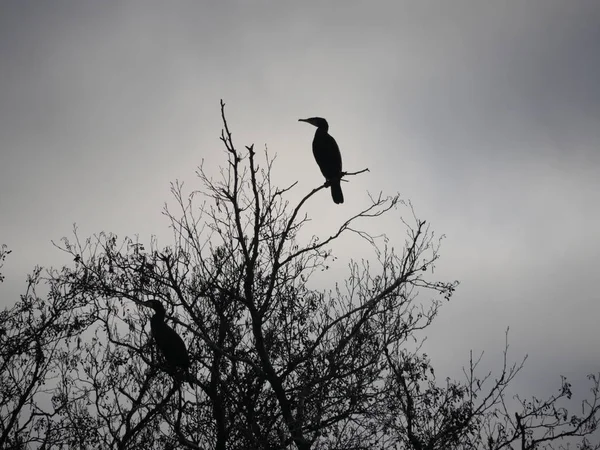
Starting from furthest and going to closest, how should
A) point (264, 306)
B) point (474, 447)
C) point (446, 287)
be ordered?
point (474, 447)
point (446, 287)
point (264, 306)

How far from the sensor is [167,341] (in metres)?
7.45

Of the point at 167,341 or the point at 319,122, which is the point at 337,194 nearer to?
the point at 319,122

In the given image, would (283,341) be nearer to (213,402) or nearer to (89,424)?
(213,402)

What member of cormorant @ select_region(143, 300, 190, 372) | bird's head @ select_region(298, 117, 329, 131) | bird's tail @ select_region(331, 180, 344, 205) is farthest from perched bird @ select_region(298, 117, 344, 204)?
cormorant @ select_region(143, 300, 190, 372)

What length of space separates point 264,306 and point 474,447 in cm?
620

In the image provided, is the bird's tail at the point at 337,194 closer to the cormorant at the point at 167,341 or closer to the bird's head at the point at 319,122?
the bird's head at the point at 319,122

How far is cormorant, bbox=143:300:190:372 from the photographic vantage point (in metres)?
7.21

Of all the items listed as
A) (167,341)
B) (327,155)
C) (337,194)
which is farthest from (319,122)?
(167,341)

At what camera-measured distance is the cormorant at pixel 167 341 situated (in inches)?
284

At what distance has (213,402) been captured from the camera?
6.52 m

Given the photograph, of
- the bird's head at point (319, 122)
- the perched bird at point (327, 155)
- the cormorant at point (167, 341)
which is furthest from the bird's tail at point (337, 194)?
the cormorant at point (167, 341)

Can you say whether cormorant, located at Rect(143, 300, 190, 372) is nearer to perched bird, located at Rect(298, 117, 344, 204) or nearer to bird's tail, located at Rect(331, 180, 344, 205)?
bird's tail, located at Rect(331, 180, 344, 205)

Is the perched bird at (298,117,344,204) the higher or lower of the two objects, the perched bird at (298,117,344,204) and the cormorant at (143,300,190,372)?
the higher

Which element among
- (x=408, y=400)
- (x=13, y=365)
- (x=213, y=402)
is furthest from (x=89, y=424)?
(x=408, y=400)
